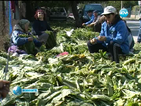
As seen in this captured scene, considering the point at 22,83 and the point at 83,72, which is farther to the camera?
the point at 83,72

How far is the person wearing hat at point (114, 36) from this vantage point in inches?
258

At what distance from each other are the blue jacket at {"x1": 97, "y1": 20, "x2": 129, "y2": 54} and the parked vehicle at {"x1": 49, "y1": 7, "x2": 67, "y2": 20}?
2326 centimetres

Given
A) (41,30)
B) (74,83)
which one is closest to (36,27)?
(41,30)

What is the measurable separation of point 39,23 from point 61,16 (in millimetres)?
20553

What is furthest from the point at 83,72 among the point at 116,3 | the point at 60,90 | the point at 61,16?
the point at 116,3

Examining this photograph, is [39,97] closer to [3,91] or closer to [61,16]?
[3,91]

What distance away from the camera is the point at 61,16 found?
30094 mm

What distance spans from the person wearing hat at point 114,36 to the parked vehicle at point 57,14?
2328 cm

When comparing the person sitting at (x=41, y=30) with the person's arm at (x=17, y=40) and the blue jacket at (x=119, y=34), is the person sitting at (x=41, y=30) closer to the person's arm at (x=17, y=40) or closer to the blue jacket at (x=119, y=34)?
the person's arm at (x=17, y=40)

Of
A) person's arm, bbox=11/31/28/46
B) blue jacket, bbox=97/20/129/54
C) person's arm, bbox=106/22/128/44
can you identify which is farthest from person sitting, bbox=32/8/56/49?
person's arm, bbox=106/22/128/44

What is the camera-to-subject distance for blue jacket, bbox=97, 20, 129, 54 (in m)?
6.59

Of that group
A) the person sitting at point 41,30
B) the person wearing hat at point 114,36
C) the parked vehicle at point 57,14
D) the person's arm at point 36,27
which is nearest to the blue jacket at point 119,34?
the person wearing hat at point 114,36

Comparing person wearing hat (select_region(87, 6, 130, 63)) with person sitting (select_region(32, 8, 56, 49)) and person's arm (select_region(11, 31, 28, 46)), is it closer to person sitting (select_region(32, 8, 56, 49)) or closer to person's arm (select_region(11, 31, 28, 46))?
person's arm (select_region(11, 31, 28, 46))

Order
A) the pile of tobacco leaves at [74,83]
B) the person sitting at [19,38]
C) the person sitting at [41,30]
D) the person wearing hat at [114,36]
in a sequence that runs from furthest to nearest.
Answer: the person sitting at [41,30]
the person sitting at [19,38]
the person wearing hat at [114,36]
the pile of tobacco leaves at [74,83]
